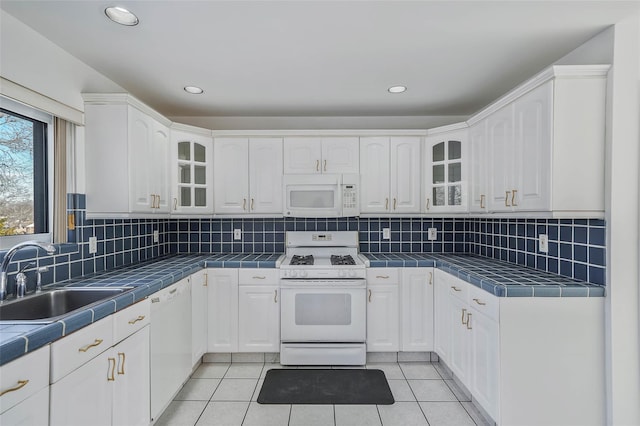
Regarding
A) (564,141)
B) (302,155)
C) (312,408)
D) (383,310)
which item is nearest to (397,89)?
(302,155)

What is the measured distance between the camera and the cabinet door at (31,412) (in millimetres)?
1023

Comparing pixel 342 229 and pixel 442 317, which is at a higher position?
pixel 342 229

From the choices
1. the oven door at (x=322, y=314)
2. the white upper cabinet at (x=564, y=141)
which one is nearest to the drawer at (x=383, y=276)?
the oven door at (x=322, y=314)

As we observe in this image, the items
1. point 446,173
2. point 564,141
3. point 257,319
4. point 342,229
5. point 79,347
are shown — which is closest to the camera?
point 79,347

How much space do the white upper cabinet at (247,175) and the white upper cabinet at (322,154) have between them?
13 centimetres

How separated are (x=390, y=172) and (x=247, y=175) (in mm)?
1376

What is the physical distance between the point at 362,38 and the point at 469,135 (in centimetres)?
139

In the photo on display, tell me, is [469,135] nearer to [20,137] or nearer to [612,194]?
[612,194]

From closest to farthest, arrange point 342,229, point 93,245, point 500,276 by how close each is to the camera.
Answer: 1. point 500,276
2. point 93,245
3. point 342,229

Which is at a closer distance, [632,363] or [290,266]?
[632,363]

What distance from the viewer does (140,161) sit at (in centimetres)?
230

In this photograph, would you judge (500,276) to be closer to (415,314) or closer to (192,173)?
(415,314)

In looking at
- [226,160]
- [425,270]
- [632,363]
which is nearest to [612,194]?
[632,363]

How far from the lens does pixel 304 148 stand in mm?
3053
